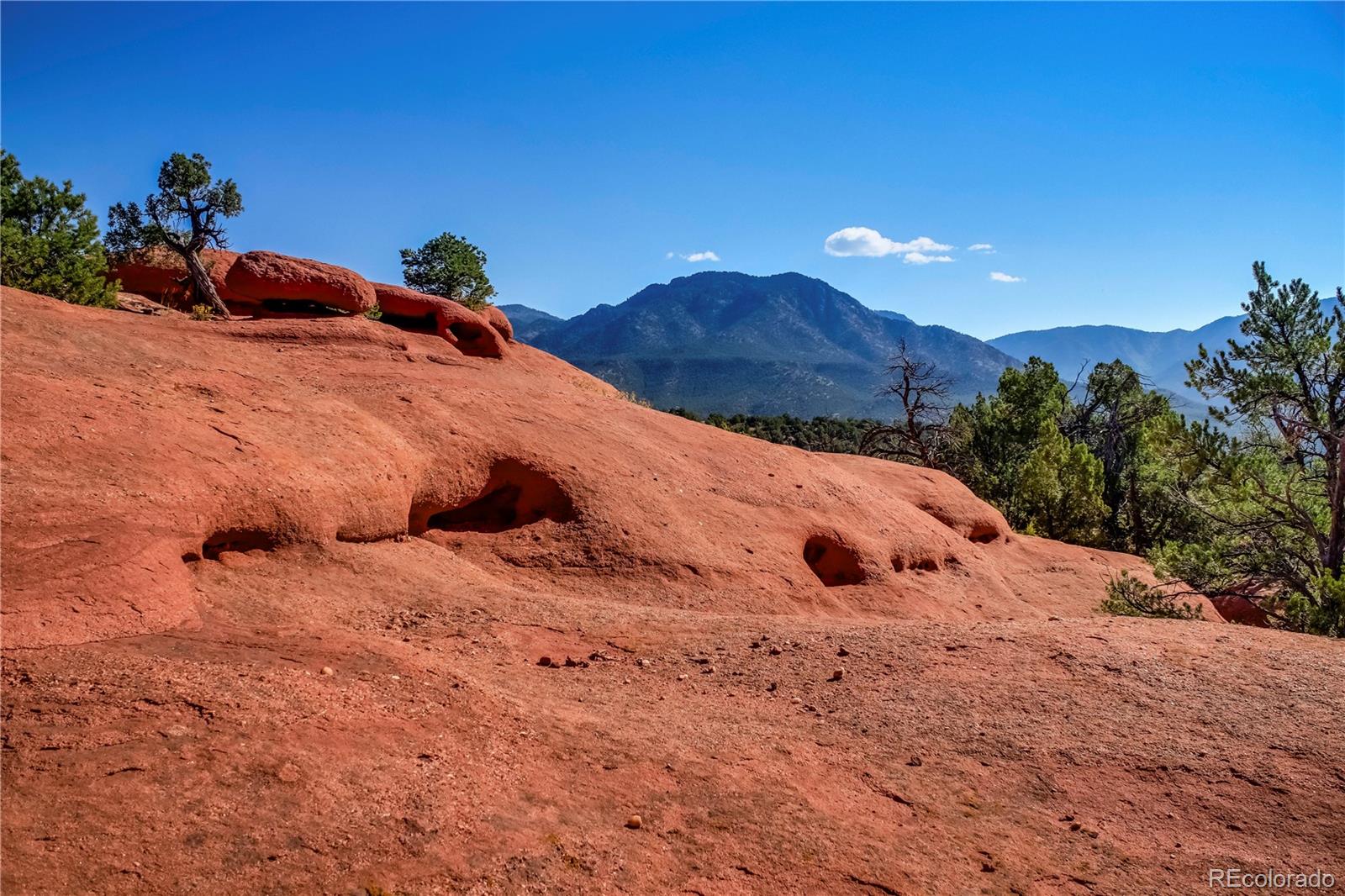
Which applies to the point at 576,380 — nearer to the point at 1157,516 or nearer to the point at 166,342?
the point at 166,342

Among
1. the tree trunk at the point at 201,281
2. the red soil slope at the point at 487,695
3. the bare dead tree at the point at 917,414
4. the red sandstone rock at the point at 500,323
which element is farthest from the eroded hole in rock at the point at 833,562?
the tree trunk at the point at 201,281

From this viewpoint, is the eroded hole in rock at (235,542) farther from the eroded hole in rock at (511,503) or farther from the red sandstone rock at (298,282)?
the red sandstone rock at (298,282)

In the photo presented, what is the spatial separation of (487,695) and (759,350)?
146m

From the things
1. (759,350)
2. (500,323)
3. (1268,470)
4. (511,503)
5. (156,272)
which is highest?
(759,350)

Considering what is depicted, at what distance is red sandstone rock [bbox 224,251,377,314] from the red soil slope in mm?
9608

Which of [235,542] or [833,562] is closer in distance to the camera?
[235,542]

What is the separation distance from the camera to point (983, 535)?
17359 mm

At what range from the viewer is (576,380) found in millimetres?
22234

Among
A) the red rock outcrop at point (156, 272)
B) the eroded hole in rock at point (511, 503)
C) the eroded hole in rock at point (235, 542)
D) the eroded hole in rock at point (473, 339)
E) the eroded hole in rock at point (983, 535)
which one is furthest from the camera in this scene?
the red rock outcrop at point (156, 272)

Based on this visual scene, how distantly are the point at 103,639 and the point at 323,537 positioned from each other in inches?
111

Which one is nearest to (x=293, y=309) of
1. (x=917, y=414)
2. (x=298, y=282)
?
(x=298, y=282)

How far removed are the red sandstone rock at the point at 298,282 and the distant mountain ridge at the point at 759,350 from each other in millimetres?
77130

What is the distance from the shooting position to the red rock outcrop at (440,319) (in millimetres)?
21172

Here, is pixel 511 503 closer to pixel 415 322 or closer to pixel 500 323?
pixel 415 322
